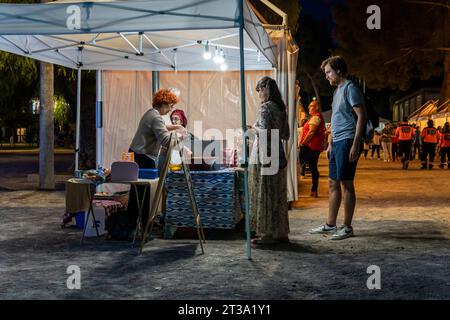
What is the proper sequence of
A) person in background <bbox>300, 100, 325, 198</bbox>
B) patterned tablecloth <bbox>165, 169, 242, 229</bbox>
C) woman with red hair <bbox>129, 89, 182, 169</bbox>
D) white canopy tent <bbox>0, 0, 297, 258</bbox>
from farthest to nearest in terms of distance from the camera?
person in background <bbox>300, 100, 325, 198</bbox>, woman with red hair <bbox>129, 89, 182, 169</bbox>, patterned tablecloth <bbox>165, 169, 242, 229</bbox>, white canopy tent <bbox>0, 0, 297, 258</bbox>

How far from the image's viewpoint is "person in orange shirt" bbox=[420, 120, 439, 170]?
2252cm

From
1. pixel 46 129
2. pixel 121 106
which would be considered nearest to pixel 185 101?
pixel 121 106

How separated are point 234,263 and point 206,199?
1.70 metres

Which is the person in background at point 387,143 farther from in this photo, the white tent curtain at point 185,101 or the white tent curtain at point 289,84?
the white tent curtain at point 289,84

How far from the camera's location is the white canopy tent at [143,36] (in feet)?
23.1

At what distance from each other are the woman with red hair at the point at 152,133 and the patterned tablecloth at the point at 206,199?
1.85ft

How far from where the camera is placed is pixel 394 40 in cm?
3878

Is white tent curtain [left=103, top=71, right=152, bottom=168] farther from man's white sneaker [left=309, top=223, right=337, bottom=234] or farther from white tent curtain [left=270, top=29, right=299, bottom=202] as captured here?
man's white sneaker [left=309, top=223, right=337, bottom=234]

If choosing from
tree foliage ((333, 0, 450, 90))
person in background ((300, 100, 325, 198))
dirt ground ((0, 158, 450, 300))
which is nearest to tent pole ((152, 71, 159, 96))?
person in background ((300, 100, 325, 198))

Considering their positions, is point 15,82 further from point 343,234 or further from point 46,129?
point 343,234

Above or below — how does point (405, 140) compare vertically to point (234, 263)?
above

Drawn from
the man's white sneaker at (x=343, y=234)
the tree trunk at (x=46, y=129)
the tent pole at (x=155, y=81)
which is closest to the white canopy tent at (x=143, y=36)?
the tent pole at (x=155, y=81)

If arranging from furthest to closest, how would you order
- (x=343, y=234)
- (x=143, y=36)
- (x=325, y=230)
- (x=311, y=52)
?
(x=311, y=52), (x=143, y=36), (x=325, y=230), (x=343, y=234)

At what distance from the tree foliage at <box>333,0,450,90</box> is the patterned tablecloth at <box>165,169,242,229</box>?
28485 mm
